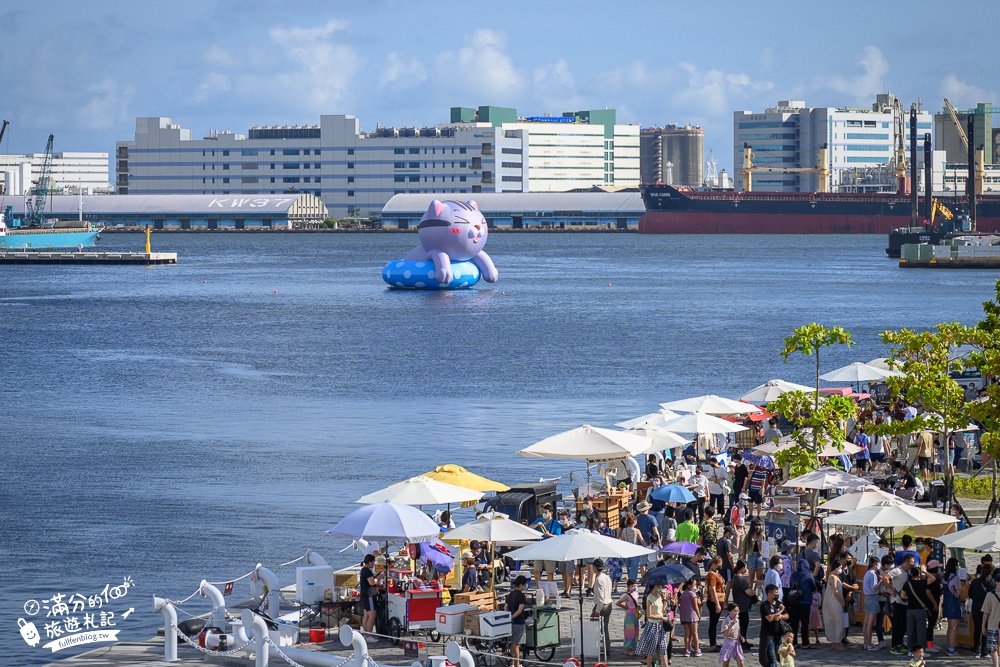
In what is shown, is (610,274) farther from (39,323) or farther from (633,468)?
(633,468)

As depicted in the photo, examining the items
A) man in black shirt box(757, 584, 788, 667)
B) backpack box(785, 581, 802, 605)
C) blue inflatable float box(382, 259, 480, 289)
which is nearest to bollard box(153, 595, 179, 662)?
man in black shirt box(757, 584, 788, 667)

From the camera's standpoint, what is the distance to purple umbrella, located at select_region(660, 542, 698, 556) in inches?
827

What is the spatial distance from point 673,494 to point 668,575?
6.51 meters

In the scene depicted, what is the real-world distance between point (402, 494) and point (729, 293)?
295 feet

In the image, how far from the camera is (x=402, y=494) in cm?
2197

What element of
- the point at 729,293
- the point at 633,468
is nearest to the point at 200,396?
the point at 633,468

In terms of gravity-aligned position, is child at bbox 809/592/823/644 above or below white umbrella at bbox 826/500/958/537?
below

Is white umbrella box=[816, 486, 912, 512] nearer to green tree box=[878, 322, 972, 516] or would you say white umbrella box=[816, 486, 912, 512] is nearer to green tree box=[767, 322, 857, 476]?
green tree box=[767, 322, 857, 476]

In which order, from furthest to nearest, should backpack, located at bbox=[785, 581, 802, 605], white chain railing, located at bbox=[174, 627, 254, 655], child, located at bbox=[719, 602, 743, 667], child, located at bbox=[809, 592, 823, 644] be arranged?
1. child, located at bbox=[809, 592, 823, 644]
2. backpack, located at bbox=[785, 581, 802, 605]
3. white chain railing, located at bbox=[174, 627, 254, 655]
4. child, located at bbox=[719, 602, 743, 667]

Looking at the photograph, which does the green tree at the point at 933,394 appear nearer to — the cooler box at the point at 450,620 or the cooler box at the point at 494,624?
the cooler box at the point at 494,624

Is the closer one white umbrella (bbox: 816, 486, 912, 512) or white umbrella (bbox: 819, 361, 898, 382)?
white umbrella (bbox: 816, 486, 912, 512)

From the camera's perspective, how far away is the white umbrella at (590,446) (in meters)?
26.0

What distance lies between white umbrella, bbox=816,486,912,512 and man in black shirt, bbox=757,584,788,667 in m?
4.21

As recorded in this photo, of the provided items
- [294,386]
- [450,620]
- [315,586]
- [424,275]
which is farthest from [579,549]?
[424,275]
